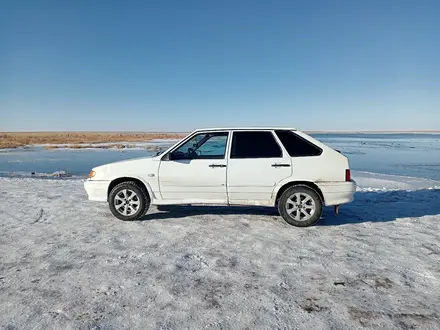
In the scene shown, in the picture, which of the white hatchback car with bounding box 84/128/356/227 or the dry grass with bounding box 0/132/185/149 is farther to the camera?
the dry grass with bounding box 0/132/185/149

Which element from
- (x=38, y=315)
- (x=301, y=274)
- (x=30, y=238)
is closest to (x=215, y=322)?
(x=301, y=274)

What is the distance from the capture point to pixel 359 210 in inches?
261

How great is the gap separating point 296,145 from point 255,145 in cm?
76

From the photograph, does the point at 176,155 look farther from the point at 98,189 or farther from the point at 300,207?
the point at 300,207

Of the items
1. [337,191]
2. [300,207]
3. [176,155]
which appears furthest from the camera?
[176,155]

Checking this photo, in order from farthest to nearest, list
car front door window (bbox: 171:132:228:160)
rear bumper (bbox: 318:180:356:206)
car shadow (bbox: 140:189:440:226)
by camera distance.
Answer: car shadow (bbox: 140:189:440:226), car front door window (bbox: 171:132:228:160), rear bumper (bbox: 318:180:356:206)

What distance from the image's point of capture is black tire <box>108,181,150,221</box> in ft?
18.6

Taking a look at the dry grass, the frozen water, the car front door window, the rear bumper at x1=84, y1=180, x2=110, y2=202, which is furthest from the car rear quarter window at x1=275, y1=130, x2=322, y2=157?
the dry grass

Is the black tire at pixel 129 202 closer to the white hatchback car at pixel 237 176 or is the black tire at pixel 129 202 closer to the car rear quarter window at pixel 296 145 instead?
the white hatchback car at pixel 237 176

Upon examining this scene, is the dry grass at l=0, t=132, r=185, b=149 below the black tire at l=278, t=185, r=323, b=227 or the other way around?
the other way around

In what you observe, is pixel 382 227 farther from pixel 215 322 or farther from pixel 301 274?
pixel 215 322

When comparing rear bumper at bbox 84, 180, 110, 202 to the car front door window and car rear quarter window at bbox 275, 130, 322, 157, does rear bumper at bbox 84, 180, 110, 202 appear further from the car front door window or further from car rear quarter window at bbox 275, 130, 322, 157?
car rear quarter window at bbox 275, 130, 322, 157

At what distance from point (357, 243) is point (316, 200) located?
1007 millimetres

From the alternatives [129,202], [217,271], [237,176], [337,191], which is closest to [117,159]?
[129,202]
